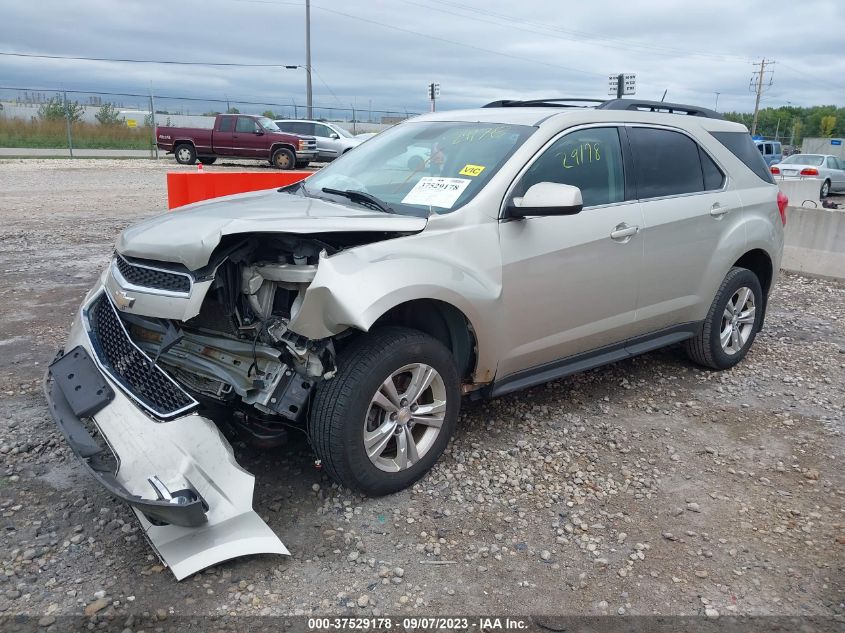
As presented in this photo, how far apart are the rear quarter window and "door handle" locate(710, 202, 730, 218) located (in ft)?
1.73

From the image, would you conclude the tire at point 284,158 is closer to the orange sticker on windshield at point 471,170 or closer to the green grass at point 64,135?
the green grass at point 64,135

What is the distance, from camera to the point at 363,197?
155 inches

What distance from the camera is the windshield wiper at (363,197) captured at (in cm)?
378

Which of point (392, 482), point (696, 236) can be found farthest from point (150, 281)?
point (696, 236)

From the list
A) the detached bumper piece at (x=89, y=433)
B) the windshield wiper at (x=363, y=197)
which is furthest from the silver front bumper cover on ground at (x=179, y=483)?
the windshield wiper at (x=363, y=197)

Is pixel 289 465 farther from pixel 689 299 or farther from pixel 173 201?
pixel 173 201

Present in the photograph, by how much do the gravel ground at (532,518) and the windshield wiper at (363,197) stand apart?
54.0 inches

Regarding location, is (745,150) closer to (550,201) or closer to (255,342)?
(550,201)

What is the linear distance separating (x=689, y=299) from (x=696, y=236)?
42 centimetres

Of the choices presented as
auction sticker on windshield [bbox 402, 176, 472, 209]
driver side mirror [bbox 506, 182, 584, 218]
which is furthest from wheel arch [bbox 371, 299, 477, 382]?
driver side mirror [bbox 506, 182, 584, 218]

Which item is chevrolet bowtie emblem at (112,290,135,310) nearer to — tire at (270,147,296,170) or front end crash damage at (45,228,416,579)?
front end crash damage at (45,228,416,579)

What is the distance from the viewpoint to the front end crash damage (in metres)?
2.95

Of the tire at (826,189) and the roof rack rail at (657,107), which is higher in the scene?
the roof rack rail at (657,107)

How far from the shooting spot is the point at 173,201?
7613mm
